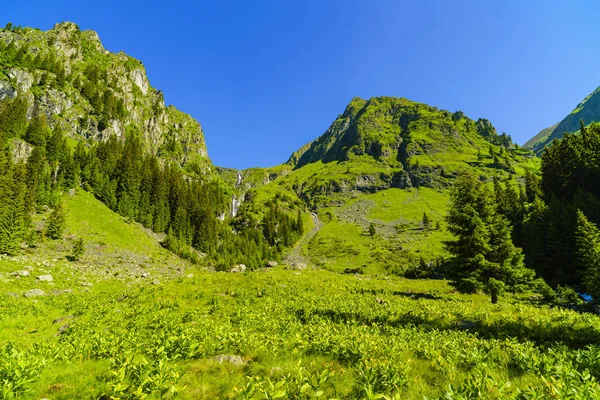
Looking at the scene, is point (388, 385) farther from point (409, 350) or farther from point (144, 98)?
point (144, 98)

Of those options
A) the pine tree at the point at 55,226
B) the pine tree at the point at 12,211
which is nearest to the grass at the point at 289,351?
the pine tree at the point at 12,211

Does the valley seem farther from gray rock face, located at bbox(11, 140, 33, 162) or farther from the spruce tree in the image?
gray rock face, located at bbox(11, 140, 33, 162)

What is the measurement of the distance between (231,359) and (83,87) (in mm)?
174017

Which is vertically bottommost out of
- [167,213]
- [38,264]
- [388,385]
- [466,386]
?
[38,264]

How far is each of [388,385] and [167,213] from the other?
9286cm

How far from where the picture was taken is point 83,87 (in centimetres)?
13538

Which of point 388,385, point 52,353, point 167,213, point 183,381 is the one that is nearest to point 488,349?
point 388,385

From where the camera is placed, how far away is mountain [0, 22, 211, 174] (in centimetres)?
11300

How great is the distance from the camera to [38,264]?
117ft

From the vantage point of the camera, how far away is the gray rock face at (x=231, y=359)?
29.0 feet

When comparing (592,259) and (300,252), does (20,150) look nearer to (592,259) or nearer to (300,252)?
(300,252)

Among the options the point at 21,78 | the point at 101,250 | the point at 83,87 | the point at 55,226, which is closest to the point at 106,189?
the point at 55,226

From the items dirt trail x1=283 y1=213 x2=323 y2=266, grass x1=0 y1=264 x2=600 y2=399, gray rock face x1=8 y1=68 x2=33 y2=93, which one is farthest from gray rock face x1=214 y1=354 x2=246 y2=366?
gray rock face x1=8 y1=68 x2=33 y2=93

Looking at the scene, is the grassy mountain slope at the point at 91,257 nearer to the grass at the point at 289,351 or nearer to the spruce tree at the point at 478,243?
the grass at the point at 289,351
